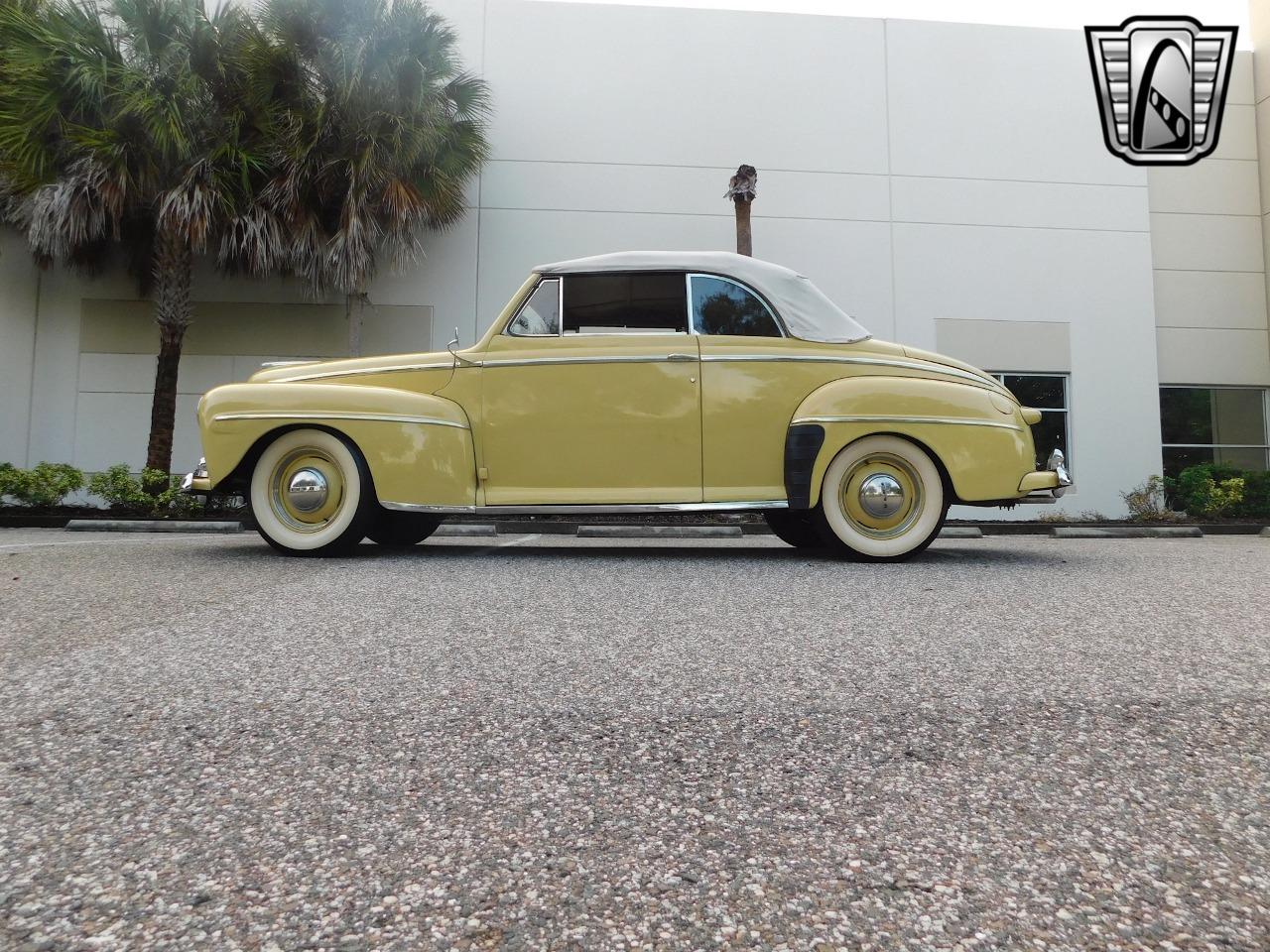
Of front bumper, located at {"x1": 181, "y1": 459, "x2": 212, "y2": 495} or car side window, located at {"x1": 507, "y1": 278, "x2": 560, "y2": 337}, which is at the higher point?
car side window, located at {"x1": 507, "y1": 278, "x2": 560, "y2": 337}

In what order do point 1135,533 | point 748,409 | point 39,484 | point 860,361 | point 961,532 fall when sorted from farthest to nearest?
point 39,484, point 1135,533, point 961,532, point 860,361, point 748,409

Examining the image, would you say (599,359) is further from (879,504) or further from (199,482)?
(199,482)

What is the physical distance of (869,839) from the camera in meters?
1.11

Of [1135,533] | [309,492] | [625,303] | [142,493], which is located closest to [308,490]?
[309,492]

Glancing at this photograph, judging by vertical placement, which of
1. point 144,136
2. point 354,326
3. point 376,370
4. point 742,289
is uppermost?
point 144,136

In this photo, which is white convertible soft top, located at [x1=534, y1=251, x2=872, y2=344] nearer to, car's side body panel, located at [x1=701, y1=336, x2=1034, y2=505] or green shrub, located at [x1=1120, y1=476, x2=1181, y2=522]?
car's side body panel, located at [x1=701, y1=336, x2=1034, y2=505]

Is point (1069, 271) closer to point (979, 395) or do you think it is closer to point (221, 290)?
point (979, 395)

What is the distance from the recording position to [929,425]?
441 centimetres

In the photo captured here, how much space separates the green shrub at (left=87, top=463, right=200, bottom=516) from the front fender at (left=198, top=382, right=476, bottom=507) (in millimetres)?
5900

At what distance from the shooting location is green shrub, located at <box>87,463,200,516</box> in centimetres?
947

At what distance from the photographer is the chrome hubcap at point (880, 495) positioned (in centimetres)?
447

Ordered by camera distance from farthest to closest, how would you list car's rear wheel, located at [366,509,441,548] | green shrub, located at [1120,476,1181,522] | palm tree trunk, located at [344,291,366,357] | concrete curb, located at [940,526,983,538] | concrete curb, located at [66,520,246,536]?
green shrub, located at [1120,476,1181,522] < palm tree trunk, located at [344,291,366,357] < concrete curb, located at [940,526,983,538] < concrete curb, located at [66,520,246,536] < car's rear wheel, located at [366,509,441,548]

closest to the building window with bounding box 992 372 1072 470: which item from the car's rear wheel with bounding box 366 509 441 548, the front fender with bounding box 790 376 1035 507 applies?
the front fender with bounding box 790 376 1035 507

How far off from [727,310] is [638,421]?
0.91 metres
